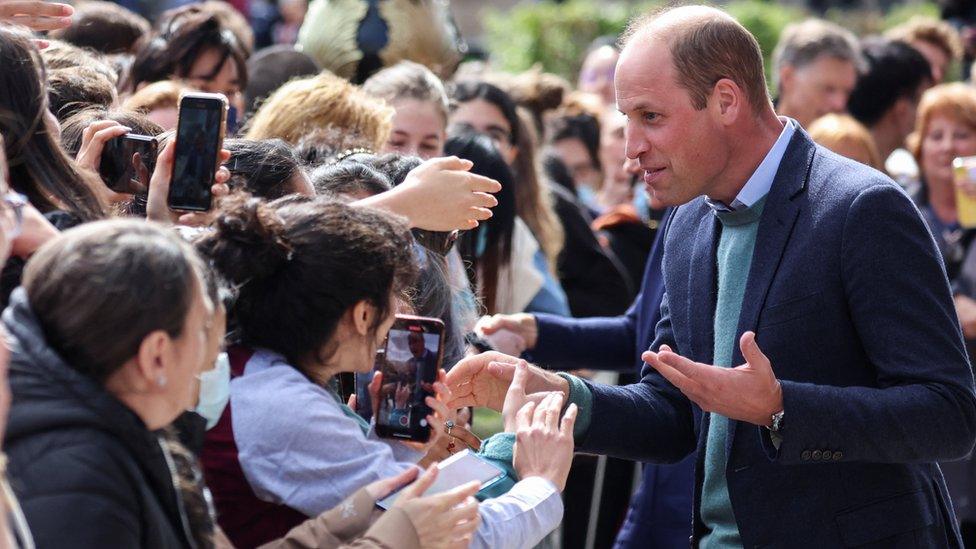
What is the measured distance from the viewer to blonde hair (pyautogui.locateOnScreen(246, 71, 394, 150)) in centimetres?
447

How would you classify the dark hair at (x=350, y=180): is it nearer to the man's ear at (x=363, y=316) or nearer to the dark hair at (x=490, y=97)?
the man's ear at (x=363, y=316)

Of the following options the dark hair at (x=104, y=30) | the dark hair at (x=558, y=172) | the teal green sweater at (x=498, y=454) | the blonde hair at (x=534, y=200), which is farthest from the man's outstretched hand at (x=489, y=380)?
the dark hair at (x=558, y=172)

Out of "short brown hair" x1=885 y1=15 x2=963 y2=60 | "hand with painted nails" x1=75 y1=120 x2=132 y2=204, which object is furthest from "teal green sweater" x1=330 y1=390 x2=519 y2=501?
"short brown hair" x1=885 y1=15 x2=963 y2=60

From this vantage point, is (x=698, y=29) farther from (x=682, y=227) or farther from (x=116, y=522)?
(x=116, y=522)

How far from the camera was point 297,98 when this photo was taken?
4.52 meters

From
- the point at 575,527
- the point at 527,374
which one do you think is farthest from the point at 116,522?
the point at 575,527

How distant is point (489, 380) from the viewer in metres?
3.23

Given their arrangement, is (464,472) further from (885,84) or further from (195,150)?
(885,84)

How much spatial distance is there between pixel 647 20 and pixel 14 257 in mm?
1627

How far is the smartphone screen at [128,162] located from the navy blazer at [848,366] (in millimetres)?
1357

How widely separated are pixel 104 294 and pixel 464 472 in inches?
34.1

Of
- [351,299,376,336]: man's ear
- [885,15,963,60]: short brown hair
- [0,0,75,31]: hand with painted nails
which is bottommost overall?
[885,15,963,60]: short brown hair

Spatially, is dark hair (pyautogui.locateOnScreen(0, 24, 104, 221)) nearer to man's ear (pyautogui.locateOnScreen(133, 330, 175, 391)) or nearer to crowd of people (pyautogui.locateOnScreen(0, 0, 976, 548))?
crowd of people (pyautogui.locateOnScreen(0, 0, 976, 548))

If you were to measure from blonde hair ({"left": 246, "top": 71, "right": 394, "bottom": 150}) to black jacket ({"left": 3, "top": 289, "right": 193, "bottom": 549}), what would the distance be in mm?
2344
